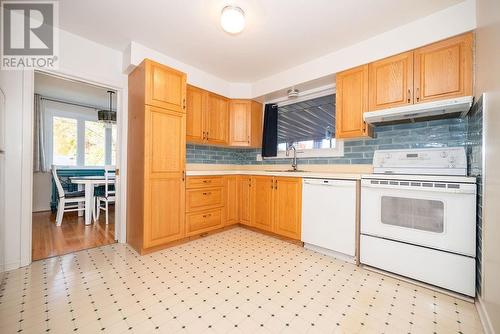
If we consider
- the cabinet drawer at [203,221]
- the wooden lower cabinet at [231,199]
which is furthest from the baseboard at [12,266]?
the wooden lower cabinet at [231,199]

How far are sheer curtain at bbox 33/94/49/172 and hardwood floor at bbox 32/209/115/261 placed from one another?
1020 mm

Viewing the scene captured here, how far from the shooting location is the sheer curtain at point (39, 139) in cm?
434

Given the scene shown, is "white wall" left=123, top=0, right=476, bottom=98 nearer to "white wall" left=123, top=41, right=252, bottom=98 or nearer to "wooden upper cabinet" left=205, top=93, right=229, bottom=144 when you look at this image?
"white wall" left=123, top=41, right=252, bottom=98

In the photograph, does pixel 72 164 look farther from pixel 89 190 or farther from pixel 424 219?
pixel 424 219

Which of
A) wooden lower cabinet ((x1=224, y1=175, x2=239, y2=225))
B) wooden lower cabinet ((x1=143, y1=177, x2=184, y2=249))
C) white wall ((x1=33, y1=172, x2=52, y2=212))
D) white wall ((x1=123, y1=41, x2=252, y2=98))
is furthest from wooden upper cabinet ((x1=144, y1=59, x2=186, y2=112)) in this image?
white wall ((x1=33, y1=172, x2=52, y2=212))

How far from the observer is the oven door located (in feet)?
5.44

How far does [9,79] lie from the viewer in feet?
6.73

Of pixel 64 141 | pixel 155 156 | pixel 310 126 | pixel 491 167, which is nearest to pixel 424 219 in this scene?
pixel 491 167

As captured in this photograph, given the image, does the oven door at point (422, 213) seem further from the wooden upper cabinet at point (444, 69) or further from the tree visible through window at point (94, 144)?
the tree visible through window at point (94, 144)

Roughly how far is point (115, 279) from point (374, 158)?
290cm

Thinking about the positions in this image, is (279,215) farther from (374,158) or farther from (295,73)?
(295,73)

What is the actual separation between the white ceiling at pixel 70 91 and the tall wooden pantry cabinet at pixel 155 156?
1.68 m

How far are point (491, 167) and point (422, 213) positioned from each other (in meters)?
0.64

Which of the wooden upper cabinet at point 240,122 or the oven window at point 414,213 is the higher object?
the wooden upper cabinet at point 240,122
